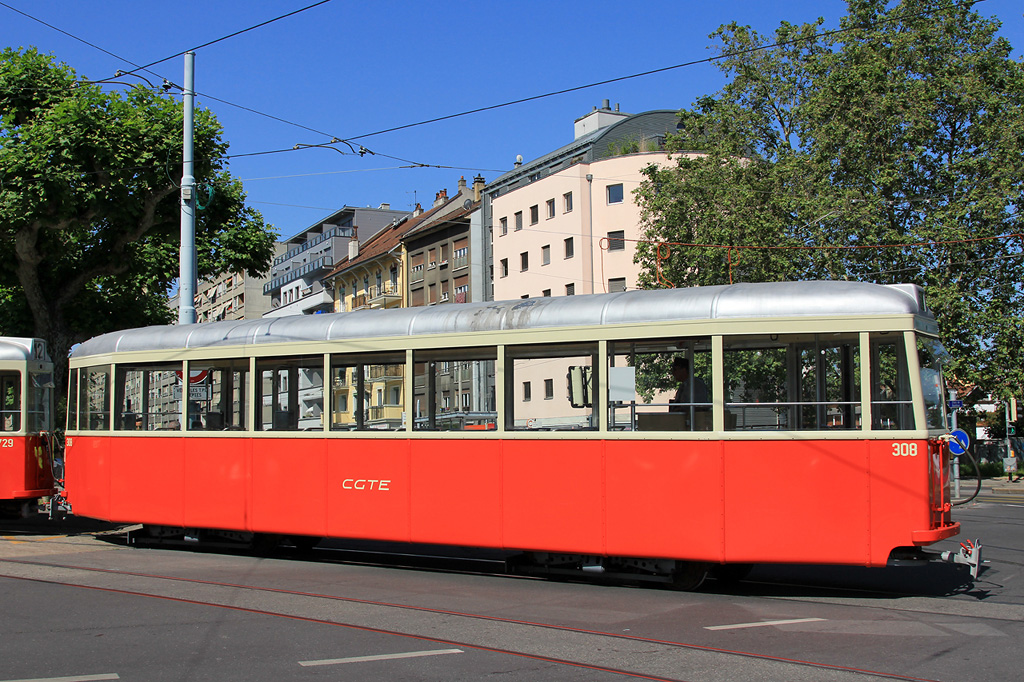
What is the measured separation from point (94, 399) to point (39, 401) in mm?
2934

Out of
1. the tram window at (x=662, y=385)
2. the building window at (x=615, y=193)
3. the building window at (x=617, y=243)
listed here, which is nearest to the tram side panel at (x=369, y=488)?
the tram window at (x=662, y=385)

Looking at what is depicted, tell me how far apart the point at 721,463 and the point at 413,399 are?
132 inches

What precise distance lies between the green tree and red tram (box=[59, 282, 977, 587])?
8.18m

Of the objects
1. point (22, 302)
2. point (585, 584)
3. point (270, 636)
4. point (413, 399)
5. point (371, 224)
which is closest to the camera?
point (270, 636)

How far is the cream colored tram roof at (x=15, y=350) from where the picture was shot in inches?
605

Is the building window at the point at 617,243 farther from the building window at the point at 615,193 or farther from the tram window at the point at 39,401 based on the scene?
the tram window at the point at 39,401

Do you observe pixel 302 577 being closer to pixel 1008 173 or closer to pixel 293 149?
pixel 293 149

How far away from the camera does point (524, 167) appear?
60625 millimetres

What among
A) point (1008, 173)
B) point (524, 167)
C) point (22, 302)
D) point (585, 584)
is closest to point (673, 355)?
point (585, 584)

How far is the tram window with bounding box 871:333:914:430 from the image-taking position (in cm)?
856

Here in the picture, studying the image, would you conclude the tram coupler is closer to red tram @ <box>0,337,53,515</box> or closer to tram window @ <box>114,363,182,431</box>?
tram window @ <box>114,363,182,431</box>

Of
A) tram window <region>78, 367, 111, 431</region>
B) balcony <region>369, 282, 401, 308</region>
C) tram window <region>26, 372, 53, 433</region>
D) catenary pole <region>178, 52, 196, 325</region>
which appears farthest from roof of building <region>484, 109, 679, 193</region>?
tram window <region>78, 367, 111, 431</region>

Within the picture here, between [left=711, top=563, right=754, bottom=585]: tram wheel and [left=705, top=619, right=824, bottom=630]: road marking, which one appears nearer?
[left=705, top=619, right=824, bottom=630]: road marking

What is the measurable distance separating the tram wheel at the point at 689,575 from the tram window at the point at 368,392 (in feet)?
10.6
